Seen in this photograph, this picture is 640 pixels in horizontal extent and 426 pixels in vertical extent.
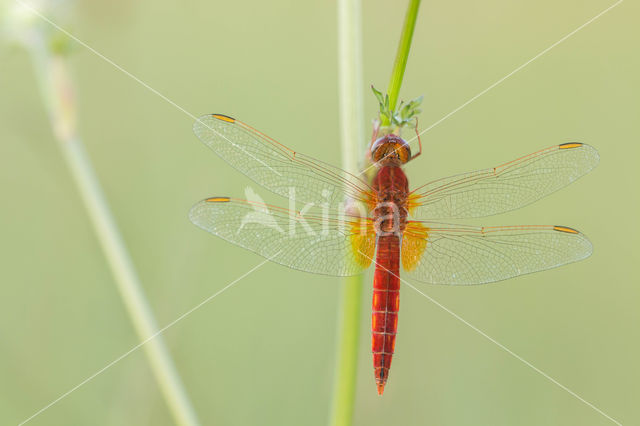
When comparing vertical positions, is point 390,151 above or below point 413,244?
above

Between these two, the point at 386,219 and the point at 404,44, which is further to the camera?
the point at 386,219

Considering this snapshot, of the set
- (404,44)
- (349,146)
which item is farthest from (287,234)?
(404,44)

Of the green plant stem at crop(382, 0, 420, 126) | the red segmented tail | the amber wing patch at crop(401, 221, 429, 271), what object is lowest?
the red segmented tail

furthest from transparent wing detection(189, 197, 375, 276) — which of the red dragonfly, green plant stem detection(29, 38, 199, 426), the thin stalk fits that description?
green plant stem detection(29, 38, 199, 426)

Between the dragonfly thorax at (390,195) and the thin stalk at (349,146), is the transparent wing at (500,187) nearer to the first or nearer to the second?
the dragonfly thorax at (390,195)

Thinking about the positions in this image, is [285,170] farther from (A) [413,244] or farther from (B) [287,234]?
(A) [413,244]

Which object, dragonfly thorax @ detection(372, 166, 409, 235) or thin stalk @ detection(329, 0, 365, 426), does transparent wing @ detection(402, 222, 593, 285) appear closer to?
dragonfly thorax @ detection(372, 166, 409, 235)

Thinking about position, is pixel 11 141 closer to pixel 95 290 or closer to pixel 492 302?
pixel 95 290

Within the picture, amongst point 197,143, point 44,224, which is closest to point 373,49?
point 197,143
